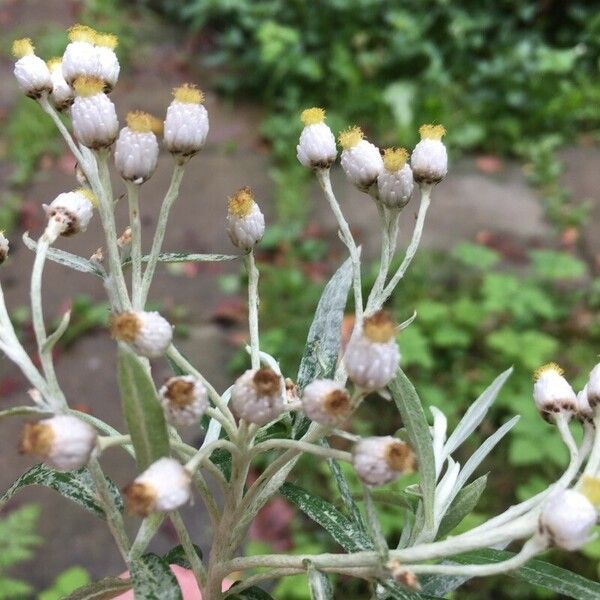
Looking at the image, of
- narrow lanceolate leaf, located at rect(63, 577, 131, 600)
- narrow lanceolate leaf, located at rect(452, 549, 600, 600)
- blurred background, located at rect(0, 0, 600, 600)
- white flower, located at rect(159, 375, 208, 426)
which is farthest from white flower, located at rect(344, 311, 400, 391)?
blurred background, located at rect(0, 0, 600, 600)

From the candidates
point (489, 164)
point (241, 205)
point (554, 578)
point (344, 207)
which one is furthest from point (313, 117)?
point (489, 164)

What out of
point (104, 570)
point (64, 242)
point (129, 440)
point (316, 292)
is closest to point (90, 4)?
point (64, 242)

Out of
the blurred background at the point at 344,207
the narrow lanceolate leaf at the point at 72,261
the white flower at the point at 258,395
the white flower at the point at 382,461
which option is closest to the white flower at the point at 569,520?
the white flower at the point at 382,461

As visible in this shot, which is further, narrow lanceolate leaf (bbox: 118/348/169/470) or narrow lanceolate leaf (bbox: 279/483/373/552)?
narrow lanceolate leaf (bbox: 279/483/373/552)

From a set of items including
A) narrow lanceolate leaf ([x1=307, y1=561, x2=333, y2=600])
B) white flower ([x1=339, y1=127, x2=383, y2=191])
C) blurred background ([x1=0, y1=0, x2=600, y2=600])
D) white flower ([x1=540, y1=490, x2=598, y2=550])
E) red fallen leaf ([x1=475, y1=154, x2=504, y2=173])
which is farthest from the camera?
red fallen leaf ([x1=475, y1=154, x2=504, y2=173])

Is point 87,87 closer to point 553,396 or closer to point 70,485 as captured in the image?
point 70,485

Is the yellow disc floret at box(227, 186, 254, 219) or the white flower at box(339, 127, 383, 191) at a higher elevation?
the white flower at box(339, 127, 383, 191)

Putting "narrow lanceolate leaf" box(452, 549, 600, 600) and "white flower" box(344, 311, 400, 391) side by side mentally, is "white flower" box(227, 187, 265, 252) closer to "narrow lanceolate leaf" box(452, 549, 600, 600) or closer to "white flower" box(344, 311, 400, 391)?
"white flower" box(344, 311, 400, 391)
